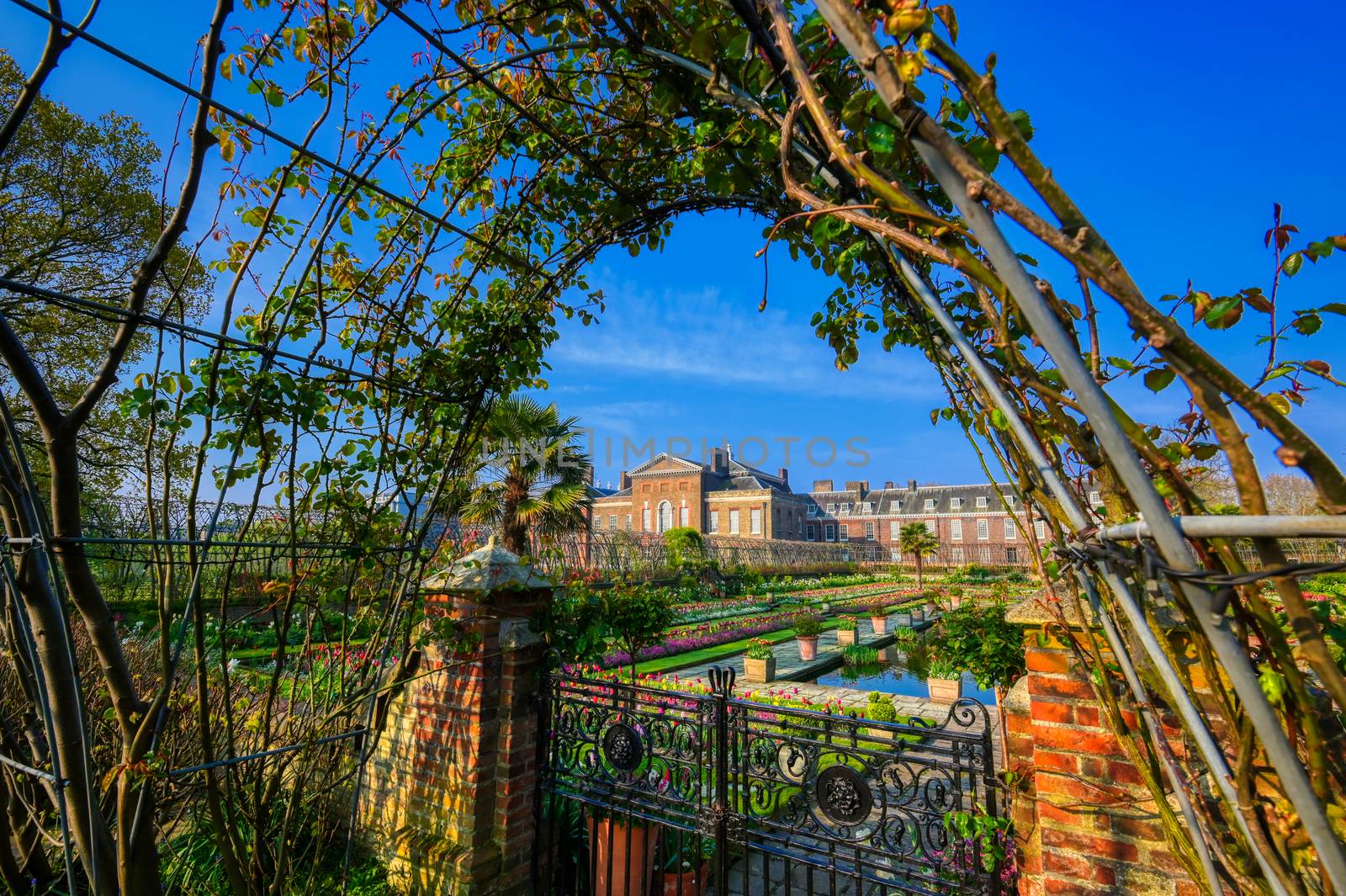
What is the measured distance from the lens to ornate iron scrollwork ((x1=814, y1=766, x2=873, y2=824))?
2.66 m

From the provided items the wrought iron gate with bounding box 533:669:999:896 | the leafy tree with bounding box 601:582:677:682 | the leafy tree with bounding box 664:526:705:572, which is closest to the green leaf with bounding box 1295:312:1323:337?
the wrought iron gate with bounding box 533:669:999:896

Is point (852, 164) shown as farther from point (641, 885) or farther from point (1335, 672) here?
point (641, 885)

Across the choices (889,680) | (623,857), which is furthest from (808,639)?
(623,857)

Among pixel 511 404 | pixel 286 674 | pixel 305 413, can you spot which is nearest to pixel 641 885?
pixel 305 413

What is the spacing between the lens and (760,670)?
411 inches

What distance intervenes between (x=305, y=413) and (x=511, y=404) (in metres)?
11.6

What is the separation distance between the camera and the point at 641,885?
3.33 metres

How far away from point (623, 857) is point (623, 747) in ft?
2.03

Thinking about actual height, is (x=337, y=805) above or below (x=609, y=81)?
below

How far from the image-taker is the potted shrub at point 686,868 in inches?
129

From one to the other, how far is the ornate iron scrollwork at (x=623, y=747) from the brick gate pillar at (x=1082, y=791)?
1816mm

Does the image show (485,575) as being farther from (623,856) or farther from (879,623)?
(879,623)

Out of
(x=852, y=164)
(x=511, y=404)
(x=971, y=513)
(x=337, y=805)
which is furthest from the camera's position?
(x=971, y=513)

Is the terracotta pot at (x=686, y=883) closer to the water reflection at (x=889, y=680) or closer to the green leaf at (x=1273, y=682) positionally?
the green leaf at (x=1273, y=682)
